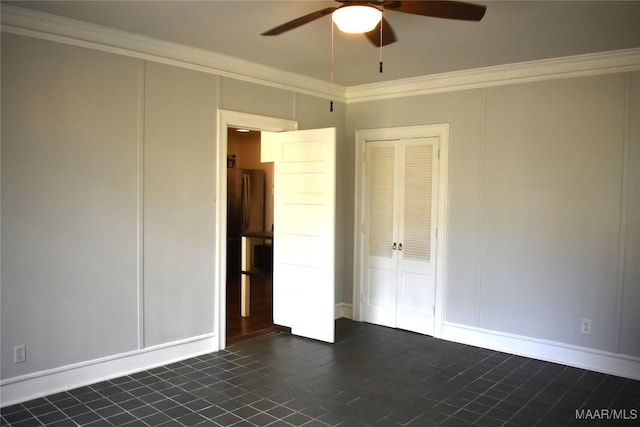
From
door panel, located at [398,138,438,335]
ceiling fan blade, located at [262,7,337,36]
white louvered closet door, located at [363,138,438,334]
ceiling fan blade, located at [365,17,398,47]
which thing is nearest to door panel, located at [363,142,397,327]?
white louvered closet door, located at [363,138,438,334]

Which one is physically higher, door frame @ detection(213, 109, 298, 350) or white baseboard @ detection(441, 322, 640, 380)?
door frame @ detection(213, 109, 298, 350)

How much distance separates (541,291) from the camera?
4539 millimetres

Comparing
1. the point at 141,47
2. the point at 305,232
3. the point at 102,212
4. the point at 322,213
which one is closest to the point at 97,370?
the point at 102,212

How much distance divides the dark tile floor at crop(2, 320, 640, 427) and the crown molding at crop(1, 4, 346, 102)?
261 cm

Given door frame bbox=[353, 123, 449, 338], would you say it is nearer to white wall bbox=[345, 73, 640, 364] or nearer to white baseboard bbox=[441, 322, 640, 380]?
white wall bbox=[345, 73, 640, 364]

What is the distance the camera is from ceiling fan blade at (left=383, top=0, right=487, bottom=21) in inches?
99.6

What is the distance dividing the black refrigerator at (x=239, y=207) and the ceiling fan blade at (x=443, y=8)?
586cm

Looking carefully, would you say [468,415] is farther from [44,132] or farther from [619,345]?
[44,132]

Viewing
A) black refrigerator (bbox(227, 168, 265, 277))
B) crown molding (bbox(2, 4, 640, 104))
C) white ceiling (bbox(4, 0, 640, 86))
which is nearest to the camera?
white ceiling (bbox(4, 0, 640, 86))

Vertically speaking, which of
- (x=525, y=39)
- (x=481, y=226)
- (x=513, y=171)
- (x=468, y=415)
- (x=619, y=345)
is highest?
(x=525, y=39)

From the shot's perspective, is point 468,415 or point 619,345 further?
point 619,345

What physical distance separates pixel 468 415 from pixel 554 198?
7.20 ft

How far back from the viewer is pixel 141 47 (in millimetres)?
3973

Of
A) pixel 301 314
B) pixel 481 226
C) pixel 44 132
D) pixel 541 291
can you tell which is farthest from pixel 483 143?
pixel 44 132
